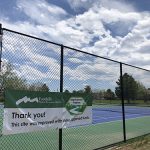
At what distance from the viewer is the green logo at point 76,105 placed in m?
8.95

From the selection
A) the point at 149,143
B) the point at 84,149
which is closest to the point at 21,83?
the point at 84,149

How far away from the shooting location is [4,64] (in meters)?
6.93

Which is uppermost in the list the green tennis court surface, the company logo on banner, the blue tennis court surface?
the company logo on banner

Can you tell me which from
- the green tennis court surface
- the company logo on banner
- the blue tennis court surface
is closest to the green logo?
the company logo on banner

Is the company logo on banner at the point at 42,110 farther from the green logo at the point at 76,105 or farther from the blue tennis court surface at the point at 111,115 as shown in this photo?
the blue tennis court surface at the point at 111,115

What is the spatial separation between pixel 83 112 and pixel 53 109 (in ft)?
4.80

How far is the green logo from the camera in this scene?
29.4ft

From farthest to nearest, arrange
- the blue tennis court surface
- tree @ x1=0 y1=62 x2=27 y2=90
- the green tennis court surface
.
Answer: the blue tennis court surface
the green tennis court surface
tree @ x1=0 y1=62 x2=27 y2=90

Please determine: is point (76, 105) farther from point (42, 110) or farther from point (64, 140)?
point (64, 140)

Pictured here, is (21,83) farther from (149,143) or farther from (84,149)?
(149,143)

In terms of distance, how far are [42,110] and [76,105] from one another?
1.52 m

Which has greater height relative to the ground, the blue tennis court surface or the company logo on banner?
the company logo on banner

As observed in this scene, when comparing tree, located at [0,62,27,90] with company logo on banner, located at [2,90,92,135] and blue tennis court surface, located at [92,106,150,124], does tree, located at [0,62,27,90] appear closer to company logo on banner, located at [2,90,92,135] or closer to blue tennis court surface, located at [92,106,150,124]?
company logo on banner, located at [2,90,92,135]

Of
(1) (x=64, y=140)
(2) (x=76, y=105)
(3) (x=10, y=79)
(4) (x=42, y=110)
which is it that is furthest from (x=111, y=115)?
(3) (x=10, y=79)
